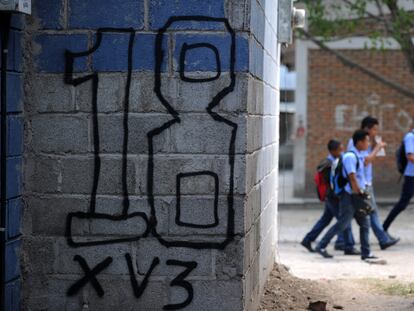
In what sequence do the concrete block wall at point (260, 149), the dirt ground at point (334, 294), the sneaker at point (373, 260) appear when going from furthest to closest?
1. the sneaker at point (373, 260)
2. the dirt ground at point (334, 294)
3. the concrete block wall at point (260, 149)

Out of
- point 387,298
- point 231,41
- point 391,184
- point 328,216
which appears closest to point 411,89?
point 391,184

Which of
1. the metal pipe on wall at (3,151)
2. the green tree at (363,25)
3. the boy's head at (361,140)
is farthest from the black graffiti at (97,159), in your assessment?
the green tree at (363,25)

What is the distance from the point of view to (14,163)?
231 inches

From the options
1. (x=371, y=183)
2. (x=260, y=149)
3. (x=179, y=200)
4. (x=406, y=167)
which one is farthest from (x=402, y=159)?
(x=179, y=200)

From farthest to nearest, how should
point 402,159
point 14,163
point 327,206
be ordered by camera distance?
point 402,159, point 327,206, point 14,163

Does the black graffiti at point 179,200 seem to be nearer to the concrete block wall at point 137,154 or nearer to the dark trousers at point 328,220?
the concrete block wall at point 137,154

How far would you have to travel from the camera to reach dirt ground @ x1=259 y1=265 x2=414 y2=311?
7.99 m

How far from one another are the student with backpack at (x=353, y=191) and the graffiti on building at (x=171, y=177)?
6.16 meters

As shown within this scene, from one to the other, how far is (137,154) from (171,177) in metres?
0.26

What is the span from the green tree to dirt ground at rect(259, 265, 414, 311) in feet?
28.2

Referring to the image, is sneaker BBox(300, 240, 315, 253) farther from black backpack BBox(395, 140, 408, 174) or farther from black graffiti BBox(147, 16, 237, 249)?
black graffiti BBox(147, 16, 237, 249)

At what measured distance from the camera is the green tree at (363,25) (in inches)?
699

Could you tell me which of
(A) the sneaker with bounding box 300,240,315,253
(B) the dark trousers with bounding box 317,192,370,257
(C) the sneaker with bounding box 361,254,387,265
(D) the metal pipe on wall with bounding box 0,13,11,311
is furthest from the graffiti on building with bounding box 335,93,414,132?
(D) the metal pipe on wall with bounding box 0,13,11,311

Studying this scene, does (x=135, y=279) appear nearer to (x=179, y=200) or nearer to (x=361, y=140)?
(x=179, y=200)
